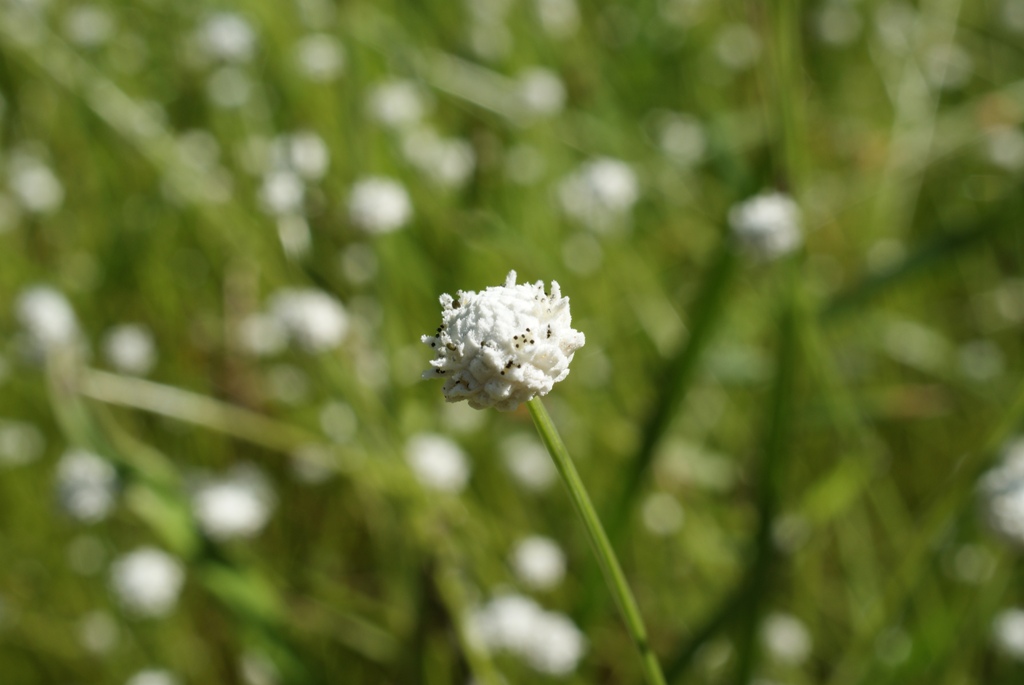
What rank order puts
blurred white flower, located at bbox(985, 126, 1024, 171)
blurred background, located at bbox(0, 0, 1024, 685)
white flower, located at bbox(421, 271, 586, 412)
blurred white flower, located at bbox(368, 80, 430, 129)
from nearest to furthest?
1. white flower, located at bbox(421, 271, 586, 412)
2. blurred background, located at bbox(0, 0, 1024, 685)
3. blurred white flower, located at bbox(368, 80, 430, 129)
4. blurred white flower, located at bbox(985, 126, 1024, 171)

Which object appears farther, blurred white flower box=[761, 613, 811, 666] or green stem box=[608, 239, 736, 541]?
blurred white flower box=[761, 613, 811, 666]

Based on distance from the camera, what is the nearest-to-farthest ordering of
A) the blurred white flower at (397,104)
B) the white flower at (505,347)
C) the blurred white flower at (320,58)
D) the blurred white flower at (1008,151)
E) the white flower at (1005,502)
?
the white flower at (505,347)
the white flower at (1005,502)
the blurred white flower at (397,104)
the blurred white flower at (320,58)
the blurred white flower at (1008,151)

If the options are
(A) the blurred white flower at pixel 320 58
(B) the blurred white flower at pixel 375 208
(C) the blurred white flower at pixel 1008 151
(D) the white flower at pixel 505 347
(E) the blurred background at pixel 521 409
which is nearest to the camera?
(D) the white flower at pixel 505 347

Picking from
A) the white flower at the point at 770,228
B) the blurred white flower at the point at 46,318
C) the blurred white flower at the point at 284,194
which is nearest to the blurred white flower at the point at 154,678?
the blurred white flower at the point at 46,318

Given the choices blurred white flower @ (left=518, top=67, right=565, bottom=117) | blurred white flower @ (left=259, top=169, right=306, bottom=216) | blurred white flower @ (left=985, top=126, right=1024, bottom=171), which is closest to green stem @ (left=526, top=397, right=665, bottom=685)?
blurred white flower @ (left=259, top=169, right=306, bottom=216)

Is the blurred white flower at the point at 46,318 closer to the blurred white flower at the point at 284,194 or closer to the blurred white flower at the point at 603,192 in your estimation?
the blurred white flower at the point at 284,194

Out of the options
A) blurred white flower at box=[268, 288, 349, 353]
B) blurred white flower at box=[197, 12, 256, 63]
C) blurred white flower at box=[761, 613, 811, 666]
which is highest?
blurred white flower at box=[197, 12, 256, 63]

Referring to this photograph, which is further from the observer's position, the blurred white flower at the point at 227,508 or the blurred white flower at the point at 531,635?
the blurred white flower at the point at 227,508

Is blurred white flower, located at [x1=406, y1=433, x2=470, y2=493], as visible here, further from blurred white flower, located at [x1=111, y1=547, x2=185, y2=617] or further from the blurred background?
blurred white flower, located at [x1=111, y1=547, x2=185, y2=617]
